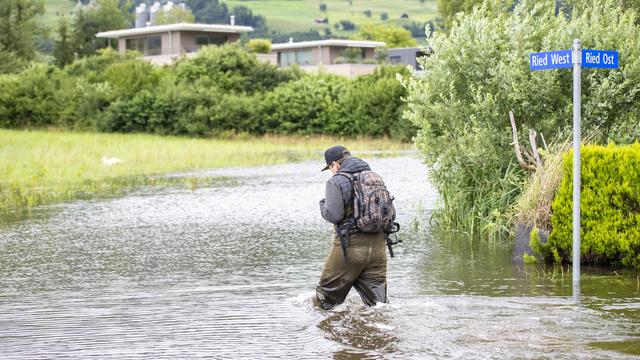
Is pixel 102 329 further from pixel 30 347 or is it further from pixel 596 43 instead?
pixel 596 43

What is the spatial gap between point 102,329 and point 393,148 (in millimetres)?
36646

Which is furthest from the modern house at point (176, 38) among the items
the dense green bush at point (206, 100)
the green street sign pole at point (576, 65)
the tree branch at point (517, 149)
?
the green street sign pole at point (576, 65)

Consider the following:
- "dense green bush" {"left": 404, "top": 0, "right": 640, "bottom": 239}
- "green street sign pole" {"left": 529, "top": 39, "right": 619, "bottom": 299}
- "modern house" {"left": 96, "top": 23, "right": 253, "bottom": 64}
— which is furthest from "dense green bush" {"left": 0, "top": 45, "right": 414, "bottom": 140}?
"green street sign pole" {"left": 529, "top": 39, "right": 619, "bottom": 299}

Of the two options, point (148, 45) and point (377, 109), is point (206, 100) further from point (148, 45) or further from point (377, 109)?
point (148, 45)

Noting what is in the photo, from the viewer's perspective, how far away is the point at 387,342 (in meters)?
8.96

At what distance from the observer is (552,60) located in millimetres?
11234

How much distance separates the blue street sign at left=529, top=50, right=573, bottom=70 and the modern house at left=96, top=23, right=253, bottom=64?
75440mm

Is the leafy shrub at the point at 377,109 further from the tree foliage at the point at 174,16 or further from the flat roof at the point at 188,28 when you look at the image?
the tree foliage at the point at 174,16

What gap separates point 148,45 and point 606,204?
81.3m

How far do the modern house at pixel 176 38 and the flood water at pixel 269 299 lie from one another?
225ft

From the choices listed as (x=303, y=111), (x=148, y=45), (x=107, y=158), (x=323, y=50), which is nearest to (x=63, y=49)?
(x=148, y=45)

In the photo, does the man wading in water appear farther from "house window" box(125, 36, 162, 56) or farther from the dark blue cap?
"house window" box(125, 36, 162, 56)

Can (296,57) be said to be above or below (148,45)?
below

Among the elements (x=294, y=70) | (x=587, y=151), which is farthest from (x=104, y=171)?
(x=294, y=70)
